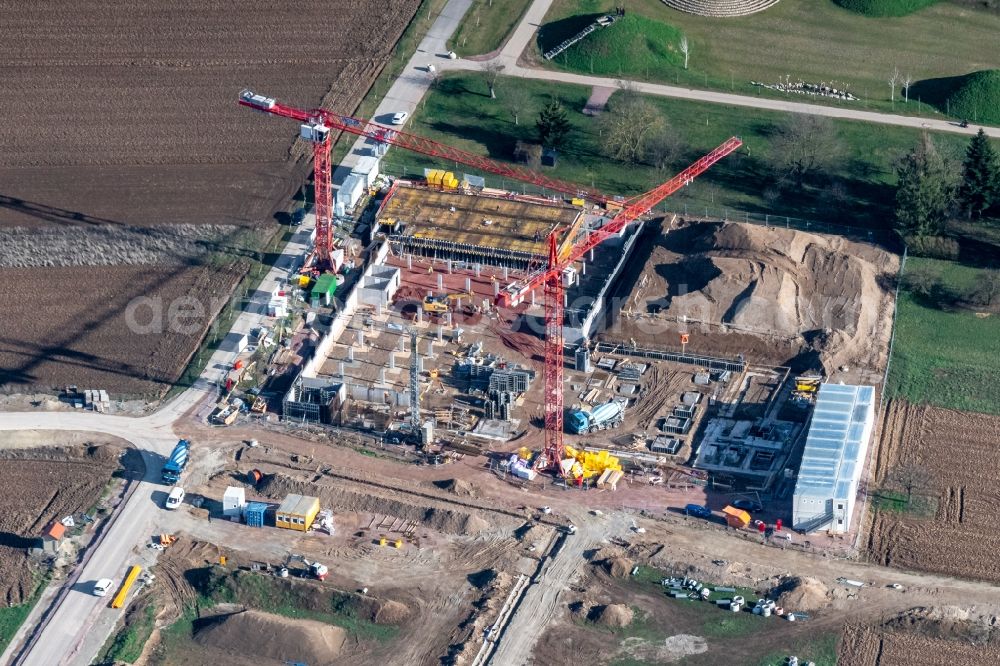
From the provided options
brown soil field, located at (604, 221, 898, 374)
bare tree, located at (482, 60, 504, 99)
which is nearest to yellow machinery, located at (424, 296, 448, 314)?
brown soil field, located at (604, 221, 898, 374)

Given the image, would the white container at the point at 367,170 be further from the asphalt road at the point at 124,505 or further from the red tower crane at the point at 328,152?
the asphalt road at the point at 124,505

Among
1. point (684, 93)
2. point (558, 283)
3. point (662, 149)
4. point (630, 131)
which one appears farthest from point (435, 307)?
point (684, 93)

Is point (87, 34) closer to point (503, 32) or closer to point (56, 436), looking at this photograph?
point (503, 32)

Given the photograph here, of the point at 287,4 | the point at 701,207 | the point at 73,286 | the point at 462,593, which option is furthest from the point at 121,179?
the point at 462,593

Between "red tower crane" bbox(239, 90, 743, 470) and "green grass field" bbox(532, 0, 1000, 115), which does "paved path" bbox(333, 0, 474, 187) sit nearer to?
"red tower crane" bbox(239, 90, 743, 470)

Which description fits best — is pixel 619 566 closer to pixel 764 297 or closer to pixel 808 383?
pixel 808 383

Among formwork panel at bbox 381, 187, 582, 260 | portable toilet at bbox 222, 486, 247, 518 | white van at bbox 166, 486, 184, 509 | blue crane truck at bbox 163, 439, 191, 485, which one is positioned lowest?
portable toilet at bbox 222, 486, 247, 518

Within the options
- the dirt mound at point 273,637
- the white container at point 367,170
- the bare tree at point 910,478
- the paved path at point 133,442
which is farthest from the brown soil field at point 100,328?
the bare tree at point 910,478
